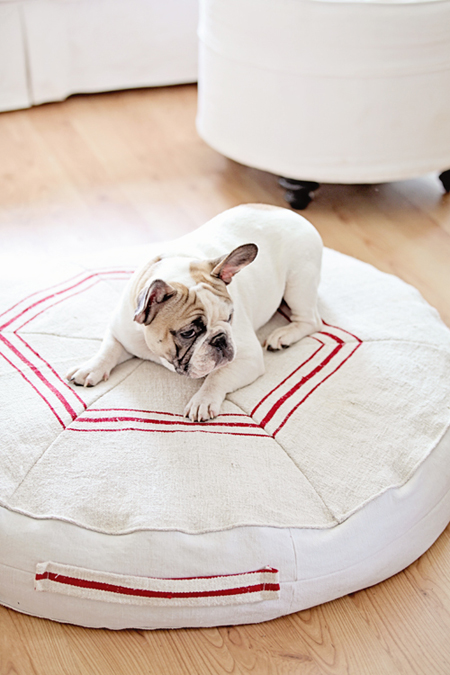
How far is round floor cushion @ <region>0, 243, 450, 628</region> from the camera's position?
1391 mm

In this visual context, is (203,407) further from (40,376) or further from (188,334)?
(40,376)

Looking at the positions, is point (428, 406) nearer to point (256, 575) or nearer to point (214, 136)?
point (256, 575)

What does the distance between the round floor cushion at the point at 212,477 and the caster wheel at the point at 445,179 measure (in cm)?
128

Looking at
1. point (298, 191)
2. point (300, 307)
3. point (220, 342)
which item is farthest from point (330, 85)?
point (220, 342)

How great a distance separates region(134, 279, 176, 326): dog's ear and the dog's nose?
0.45ft

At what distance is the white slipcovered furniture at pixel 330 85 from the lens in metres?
2.44

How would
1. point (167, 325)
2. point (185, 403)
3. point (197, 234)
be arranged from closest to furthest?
1. point (167, 325)
2. point (185, 403)
3. point (197, 234)

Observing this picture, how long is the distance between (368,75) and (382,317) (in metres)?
0.98

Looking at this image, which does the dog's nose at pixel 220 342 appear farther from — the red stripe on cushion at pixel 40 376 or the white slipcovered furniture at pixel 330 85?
the white slipcovered furniture at pixel 330 85

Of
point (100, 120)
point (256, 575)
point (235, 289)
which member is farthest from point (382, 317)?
point (100, 120)

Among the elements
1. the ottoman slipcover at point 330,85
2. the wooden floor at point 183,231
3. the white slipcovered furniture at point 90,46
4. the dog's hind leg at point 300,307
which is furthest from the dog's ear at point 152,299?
the white slipcovered furniture at point 90,46

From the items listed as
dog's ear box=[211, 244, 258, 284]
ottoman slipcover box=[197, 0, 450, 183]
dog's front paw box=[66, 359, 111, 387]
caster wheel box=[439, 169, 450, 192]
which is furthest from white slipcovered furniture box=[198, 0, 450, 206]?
dog's front paw box=[66, 359, 111, 387]

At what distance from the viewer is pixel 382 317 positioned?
6.73 ft

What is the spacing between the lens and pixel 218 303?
1584 mm
